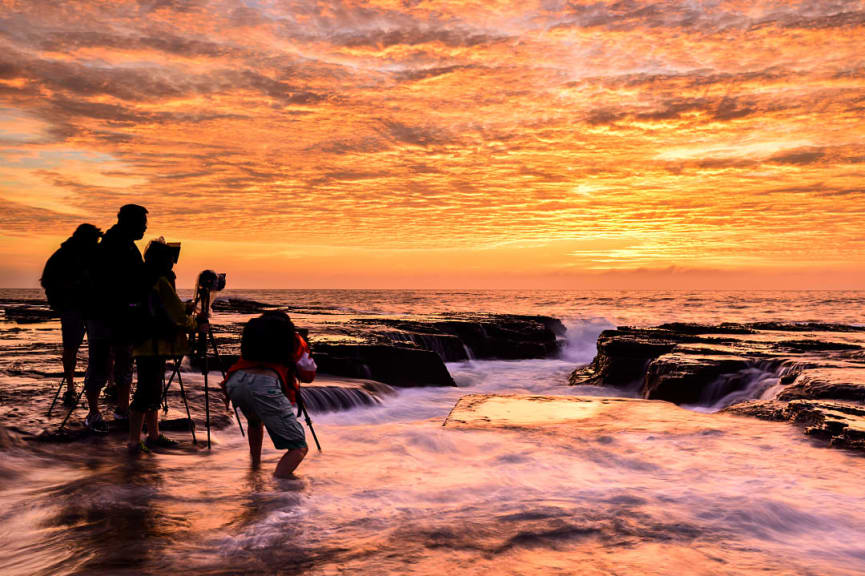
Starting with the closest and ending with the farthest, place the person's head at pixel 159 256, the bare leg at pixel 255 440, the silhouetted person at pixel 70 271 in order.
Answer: the person's head at pixel 159 256, the bare leg at pixel 255 440, the silhouetted person at pixel 70 271

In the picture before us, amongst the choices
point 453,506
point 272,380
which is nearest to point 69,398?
point 272,380

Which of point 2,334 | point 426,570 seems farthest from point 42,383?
point 2,334

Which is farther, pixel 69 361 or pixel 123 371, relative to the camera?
pixel 69 361

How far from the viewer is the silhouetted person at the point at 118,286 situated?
6.17 metres

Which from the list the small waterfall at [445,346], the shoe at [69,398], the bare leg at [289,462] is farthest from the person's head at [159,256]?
the small waterfall at [445,346]

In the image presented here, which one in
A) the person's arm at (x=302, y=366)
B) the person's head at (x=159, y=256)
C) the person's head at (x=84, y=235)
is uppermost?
the person's head at (x=84, y=235)

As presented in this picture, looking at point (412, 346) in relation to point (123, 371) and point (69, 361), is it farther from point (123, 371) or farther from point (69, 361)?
point (123, 371)

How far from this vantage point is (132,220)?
6.30 metres

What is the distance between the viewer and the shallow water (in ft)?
13.3

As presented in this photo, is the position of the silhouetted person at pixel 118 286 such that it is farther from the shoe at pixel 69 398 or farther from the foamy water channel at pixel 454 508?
the shoe at pixel 69 398

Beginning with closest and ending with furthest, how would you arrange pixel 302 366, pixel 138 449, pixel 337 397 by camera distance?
pixel 302 366, pixel 138 449, pixel 337 397

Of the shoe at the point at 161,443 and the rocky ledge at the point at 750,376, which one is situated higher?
the rocky ledge at the point at 750,376

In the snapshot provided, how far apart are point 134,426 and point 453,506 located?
351cm

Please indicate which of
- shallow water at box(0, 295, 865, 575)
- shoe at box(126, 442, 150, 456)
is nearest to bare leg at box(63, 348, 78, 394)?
shallow water at box(0, 295, 865, 575)
